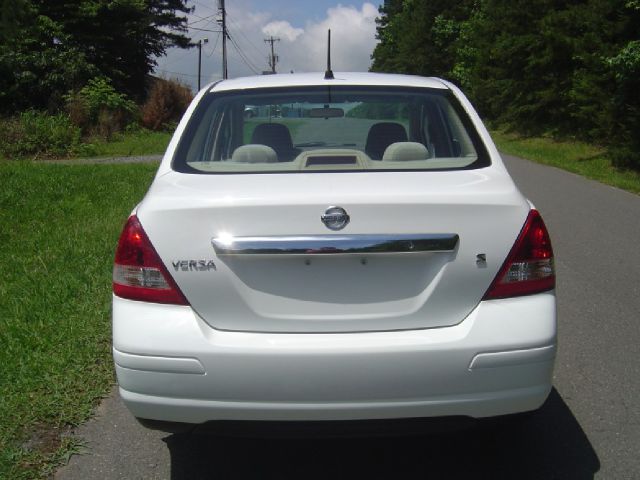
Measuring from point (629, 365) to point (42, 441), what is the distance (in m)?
3.32

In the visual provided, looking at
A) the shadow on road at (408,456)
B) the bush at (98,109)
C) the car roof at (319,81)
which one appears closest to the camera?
the shadow on road at (408,456)

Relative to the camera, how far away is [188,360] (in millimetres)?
2529

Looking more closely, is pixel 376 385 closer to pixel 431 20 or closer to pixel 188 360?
pixel 188 360

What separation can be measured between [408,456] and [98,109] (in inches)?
1081

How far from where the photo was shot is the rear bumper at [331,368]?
2508mm

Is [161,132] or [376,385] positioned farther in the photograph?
[161,132]

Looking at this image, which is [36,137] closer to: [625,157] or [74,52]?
[74,52]

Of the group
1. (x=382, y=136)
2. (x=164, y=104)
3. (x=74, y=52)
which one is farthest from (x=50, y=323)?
(x=164, y=104)

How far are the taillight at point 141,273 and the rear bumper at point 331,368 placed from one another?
1.8 inches

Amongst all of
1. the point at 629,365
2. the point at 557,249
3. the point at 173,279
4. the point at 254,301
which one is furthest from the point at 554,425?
the point at 557,249

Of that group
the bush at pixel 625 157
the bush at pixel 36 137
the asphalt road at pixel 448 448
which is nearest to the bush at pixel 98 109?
the bush at pixel 36 137

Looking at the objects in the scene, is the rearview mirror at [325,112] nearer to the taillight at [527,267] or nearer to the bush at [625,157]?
Answer: the taillight at [527,267]

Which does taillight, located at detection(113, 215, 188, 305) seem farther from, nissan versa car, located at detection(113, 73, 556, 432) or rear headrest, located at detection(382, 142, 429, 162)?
rear headrest, located at detection(382, 142, 429, 162)

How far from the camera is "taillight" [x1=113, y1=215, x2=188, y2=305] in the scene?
8.57ft
